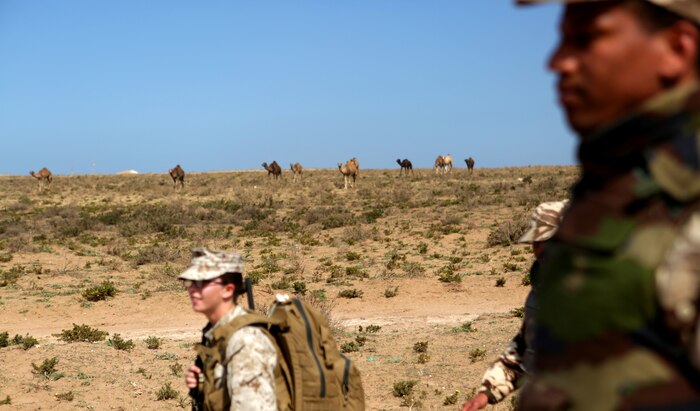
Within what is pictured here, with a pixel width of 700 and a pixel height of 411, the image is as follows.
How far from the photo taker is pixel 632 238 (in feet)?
3.36

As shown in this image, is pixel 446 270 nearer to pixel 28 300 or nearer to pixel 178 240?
pixel 28 300

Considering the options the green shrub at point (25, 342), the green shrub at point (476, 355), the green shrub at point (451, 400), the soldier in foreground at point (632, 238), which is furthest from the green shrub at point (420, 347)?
the soldier in foreground at point (632, 238)

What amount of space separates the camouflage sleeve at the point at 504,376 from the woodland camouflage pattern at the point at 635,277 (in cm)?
242

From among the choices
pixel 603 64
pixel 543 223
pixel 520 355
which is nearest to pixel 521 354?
pixel 520 355

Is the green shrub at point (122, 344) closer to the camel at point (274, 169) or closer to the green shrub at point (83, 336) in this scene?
the green shrub at point (83, 336)

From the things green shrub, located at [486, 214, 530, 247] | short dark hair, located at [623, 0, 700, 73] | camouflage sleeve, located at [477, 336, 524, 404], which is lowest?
green shrub, located at [486, 214, 530, 247]

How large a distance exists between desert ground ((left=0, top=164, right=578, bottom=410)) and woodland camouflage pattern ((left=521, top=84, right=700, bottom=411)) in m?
7.77

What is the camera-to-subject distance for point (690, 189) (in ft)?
3.35

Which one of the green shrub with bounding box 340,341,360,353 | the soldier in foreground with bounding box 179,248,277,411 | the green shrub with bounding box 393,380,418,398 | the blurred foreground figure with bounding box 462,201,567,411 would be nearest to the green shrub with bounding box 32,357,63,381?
the green shrub with bounding box 340,341,360,353

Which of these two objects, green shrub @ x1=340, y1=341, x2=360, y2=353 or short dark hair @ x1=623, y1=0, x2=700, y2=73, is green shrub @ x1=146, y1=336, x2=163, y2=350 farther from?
short dark hair @ x1=623, y1=0, x2=700, y2=73

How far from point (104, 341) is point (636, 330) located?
483 inches

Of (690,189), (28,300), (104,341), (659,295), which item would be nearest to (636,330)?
(659,295)

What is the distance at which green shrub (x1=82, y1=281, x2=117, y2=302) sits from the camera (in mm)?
16141

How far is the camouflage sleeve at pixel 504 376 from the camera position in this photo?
3.44m
